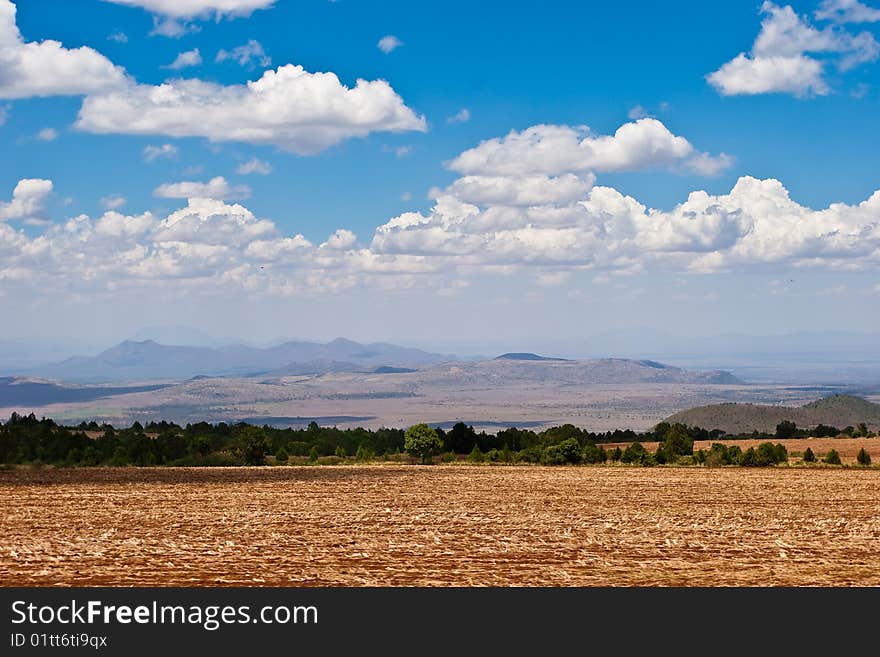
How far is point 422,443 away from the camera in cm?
8088

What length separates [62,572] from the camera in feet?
79.4

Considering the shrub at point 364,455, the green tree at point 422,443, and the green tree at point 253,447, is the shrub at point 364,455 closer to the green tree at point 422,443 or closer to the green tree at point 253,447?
the green tree at point 422,443

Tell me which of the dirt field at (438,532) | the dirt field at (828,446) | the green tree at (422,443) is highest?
the green tree at (422,443)

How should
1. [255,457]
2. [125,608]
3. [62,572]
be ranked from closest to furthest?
[125,608] → [62,572] → [255,457]

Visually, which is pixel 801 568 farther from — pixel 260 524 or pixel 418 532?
pixel 260 524

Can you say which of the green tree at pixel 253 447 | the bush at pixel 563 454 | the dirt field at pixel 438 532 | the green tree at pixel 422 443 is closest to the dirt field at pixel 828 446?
the bush at pixel 563 454

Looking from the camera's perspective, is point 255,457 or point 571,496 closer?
point 571,496

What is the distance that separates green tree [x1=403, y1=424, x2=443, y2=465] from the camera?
80.9m

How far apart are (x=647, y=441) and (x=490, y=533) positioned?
270 feet

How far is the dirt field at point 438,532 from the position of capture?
2438 cm

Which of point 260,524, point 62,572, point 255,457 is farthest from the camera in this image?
point 255,457

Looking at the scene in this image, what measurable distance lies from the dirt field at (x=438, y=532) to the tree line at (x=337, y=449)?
59.0ft

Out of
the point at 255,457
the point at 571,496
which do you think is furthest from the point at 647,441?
the point at 571,496

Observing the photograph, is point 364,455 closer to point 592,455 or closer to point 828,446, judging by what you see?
point 592,455
